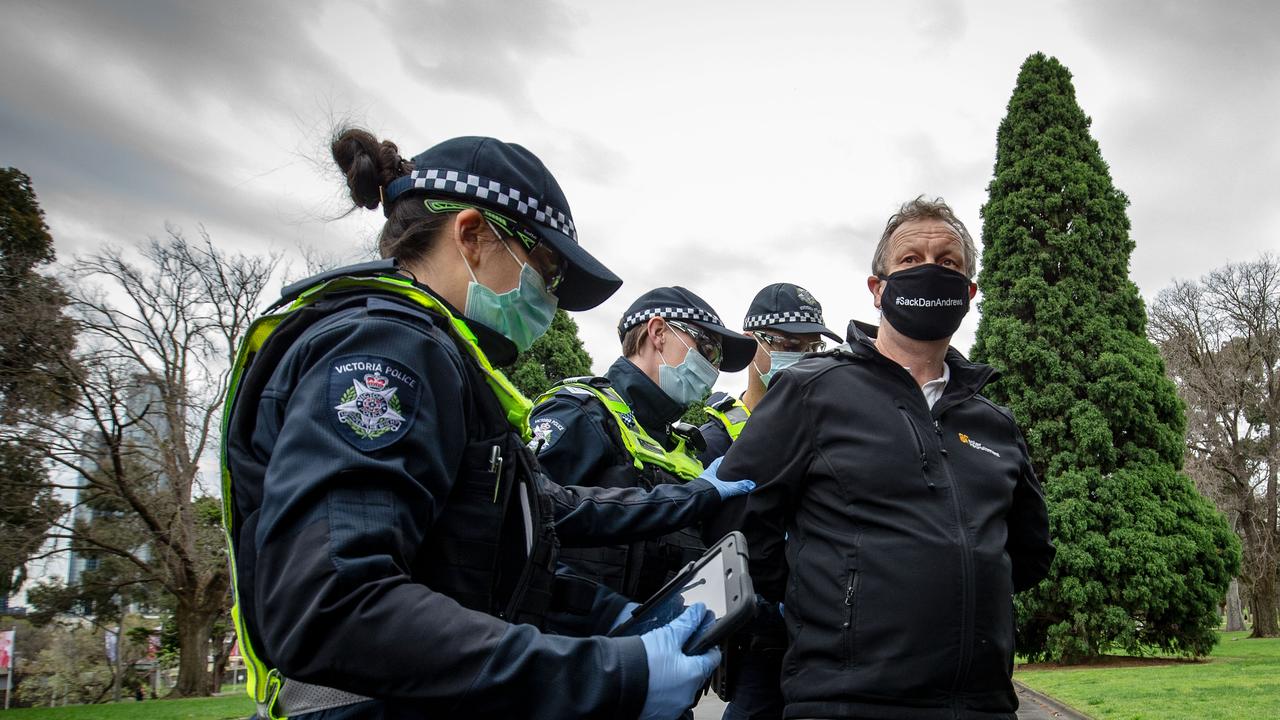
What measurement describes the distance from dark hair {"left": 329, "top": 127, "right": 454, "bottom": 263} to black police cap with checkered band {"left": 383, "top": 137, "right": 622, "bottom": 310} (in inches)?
1.4

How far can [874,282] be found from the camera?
126 inches

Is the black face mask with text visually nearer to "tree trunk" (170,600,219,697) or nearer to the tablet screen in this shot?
the tablet screen

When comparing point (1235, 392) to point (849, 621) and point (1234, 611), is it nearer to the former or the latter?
point (1234, 611)

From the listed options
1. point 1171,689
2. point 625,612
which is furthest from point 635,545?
point 1171,689

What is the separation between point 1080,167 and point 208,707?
2009 centimetres

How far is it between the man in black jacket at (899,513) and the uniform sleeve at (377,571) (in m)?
Result: 1.17

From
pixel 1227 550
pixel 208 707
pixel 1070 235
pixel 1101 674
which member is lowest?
pixel 208 707

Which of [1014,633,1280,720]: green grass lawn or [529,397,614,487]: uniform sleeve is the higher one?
[529,397,614,487]: uniform sleeve

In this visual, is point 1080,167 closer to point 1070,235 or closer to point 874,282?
point 1070,235

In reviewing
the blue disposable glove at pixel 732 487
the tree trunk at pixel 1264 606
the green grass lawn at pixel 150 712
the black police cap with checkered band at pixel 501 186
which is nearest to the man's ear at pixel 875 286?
the blue disposable glove at pixel 732 487

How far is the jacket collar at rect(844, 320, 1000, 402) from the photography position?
9.16ft

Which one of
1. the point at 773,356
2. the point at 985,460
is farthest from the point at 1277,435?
the point at 985,460

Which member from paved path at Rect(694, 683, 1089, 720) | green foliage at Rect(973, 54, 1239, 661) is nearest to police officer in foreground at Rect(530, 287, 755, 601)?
paved path at Rect(694, 683, 1089, 720)

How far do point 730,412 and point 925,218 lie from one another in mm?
2102
